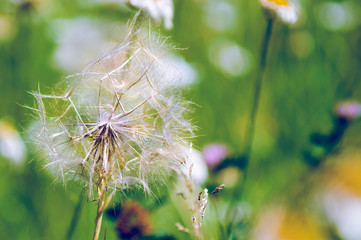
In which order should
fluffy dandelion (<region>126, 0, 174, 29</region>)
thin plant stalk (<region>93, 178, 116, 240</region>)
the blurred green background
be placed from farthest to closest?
the blurred green background → fluffy dandelion (<region>126, 0, 174, 29</region>) → thin plant stalk (<region>93, 178, 116, 240</region>)

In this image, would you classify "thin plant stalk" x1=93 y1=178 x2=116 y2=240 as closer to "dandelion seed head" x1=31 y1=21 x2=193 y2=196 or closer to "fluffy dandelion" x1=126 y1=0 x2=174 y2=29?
"dandelion seed head" x1=31 y1=21 x2=193 y2=196

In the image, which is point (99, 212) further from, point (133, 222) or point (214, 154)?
point (214, 154)

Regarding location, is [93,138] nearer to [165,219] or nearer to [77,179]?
[77,179]

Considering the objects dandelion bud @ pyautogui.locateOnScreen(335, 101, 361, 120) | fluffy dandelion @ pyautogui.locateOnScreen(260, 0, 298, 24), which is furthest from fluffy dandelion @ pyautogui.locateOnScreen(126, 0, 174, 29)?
dandelion bud @ pyautogui.locateOnScreen(335, 101, 361, 120)

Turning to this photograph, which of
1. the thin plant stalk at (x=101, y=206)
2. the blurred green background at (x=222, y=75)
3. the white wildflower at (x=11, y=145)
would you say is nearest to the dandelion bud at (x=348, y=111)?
the blurred green background at (x=222, y=75)

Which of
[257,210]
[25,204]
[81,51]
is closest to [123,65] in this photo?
[25,204]

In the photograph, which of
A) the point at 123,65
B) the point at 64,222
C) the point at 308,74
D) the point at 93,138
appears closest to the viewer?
the point at 93,138

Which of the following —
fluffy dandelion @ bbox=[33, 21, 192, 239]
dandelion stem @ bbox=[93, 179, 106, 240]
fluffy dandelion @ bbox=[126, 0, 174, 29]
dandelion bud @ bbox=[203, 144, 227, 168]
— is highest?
fluffy dandelion @ bbox=[126, 0, 174, 29]
